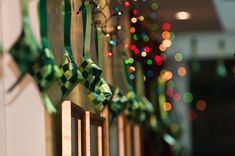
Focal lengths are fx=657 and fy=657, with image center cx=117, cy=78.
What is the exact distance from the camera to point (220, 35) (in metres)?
6.12

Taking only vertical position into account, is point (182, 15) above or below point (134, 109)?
above

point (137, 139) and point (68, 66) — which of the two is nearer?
point (68, 66)

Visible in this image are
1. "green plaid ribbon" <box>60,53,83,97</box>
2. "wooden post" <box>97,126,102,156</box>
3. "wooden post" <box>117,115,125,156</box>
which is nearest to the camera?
"green plaid ribbon" <box>60,53,83,97</box>

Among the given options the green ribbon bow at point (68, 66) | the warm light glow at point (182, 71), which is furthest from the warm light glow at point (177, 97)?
the green ribbon bow at point (68, 66)

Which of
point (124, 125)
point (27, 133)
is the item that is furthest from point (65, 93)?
point (124, 125)

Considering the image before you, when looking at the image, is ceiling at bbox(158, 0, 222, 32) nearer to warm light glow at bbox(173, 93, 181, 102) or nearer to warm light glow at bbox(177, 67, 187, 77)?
warm light glow at bbox(173, 93, 181, 102)

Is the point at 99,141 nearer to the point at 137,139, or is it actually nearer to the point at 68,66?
the point at 68,66

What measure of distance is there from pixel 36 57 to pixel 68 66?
264 millimetres

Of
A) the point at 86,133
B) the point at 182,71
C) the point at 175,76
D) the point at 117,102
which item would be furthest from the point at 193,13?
the point at 182,71

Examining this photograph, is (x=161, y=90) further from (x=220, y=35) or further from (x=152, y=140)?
(x=220, y=35)

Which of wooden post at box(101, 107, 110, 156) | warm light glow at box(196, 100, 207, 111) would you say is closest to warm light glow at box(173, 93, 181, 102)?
warm light glow at box(196, 100, 207, 111)

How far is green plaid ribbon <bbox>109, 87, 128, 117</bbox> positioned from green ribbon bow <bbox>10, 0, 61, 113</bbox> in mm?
1182

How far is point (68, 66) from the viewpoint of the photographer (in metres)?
1.88

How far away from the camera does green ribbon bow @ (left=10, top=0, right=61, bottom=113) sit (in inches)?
62.6
